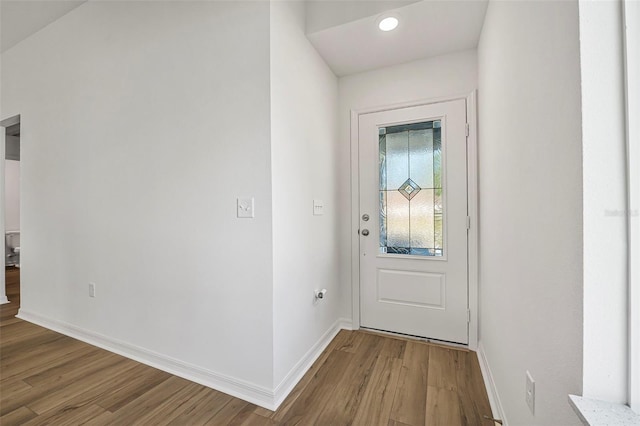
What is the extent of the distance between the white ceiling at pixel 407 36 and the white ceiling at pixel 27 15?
2.25m

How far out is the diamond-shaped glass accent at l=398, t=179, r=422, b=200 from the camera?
7.61 feet

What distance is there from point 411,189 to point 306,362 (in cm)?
160

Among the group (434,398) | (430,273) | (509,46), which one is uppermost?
(509,46)

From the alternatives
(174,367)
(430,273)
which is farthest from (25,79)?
(430,273)

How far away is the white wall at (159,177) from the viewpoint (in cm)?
162

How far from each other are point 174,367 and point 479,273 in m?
2.34

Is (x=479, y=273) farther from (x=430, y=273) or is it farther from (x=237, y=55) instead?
(x=237, y=55)

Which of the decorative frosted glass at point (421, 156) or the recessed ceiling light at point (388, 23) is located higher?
the recessed ceiling light at point (388, 23)

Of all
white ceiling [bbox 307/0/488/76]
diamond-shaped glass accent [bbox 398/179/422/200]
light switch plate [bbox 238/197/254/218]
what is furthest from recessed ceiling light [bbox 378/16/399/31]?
light switch plate [bbox 238/197/254/218]

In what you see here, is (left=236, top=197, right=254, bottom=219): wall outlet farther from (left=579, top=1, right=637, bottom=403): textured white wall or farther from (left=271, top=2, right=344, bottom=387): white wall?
(left=579, top=1, right=637, bottom=403): textured white wall

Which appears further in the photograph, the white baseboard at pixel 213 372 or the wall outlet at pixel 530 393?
the white baseboard at pixel 213 372

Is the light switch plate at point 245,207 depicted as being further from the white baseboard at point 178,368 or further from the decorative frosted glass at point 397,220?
the decorative frosted glass at point 397,220

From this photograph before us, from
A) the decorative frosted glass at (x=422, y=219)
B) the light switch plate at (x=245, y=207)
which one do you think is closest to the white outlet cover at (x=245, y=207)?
the light switch plate at (x=245, y=207)

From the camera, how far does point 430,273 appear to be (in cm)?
229
